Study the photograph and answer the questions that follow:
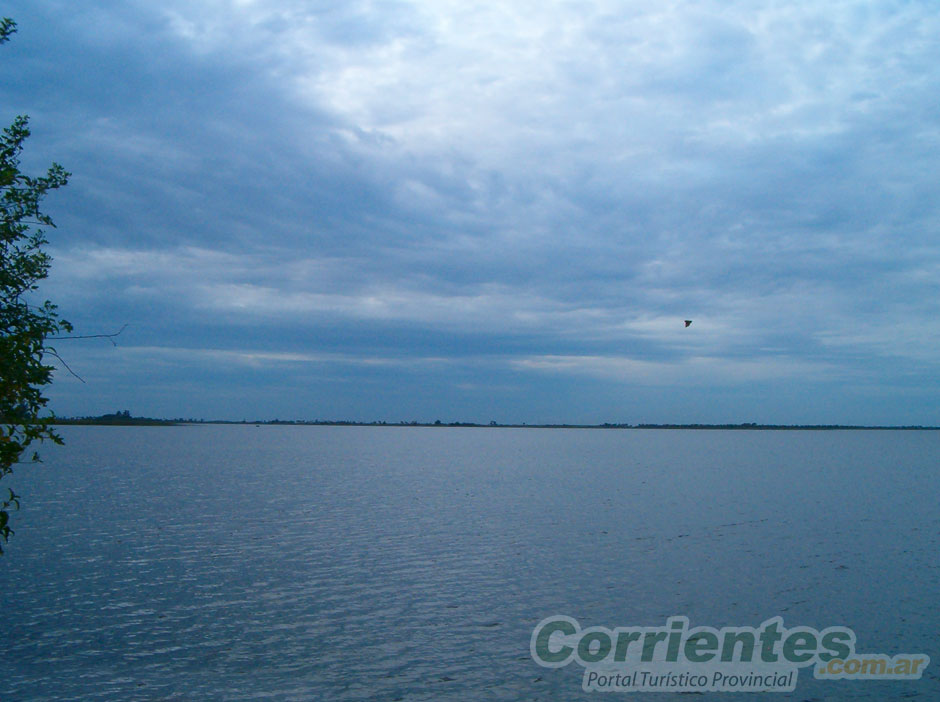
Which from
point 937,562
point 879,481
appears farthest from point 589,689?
point 879,481

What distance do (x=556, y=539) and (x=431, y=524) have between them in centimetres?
771

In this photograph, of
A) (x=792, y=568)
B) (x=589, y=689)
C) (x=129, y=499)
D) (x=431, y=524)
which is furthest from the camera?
(x=129, y=499)

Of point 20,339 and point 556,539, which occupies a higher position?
point 20,339

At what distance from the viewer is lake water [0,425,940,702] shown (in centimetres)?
1559

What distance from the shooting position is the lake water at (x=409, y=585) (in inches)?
614

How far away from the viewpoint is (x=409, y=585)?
23641 millimetres

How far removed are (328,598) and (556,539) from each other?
561 inches

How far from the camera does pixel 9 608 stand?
66.1 ft

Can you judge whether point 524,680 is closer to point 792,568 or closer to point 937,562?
point 792,568

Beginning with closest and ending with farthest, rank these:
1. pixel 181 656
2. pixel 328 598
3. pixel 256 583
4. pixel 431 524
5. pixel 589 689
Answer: pixel 589 689, pixel 181 656, pixel 328 598, pixel 256 583, pixel 431 524

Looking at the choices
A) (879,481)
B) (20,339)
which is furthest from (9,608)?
(879,481)

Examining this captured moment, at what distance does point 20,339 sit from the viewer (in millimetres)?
9742

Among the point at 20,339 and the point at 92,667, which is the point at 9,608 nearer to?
the point at 92,667

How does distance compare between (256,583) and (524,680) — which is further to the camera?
(256,583)
